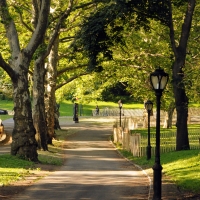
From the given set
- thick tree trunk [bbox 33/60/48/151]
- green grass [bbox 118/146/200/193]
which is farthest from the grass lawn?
thick tree trunk [bbox 33/60/48/151]

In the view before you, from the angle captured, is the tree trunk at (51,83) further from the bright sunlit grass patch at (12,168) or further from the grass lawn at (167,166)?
the bright sunlit grass patch at (12,168)

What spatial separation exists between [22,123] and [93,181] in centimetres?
695

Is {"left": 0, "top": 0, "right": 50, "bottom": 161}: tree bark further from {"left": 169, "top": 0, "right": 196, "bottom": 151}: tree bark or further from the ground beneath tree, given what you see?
{"left": 169, "top": 0, "right": 196, "bottom": 151}: tree bark

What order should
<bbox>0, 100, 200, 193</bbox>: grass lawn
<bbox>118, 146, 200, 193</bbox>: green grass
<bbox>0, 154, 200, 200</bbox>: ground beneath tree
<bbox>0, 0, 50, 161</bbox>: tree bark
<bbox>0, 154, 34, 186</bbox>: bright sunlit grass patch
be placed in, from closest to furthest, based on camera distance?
<bbox>0, 154, 200, 200</bbox>: ground beneath tree
<bbox>118, 146, 200, 193</bbox>: green grass
<bbox>0, 100, 200, 193</bbox>: grass lawn
<bbox>0, 154, 34, 186</bbox>: bright sunlit grass patch
<bbox>0, 0, 50, 161</bbox>: tree bark

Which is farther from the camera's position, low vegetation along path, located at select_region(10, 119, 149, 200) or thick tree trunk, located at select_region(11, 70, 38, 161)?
thick tree trunk, located at select_region(11, 70, 38, 161)

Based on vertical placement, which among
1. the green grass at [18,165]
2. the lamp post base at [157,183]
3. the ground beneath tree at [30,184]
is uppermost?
the lamp post base at [157,183]

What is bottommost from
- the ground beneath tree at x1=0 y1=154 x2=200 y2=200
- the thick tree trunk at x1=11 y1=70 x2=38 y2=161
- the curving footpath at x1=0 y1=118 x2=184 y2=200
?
the curving footpath at x1=0 y1=118 x2=184 y2=200

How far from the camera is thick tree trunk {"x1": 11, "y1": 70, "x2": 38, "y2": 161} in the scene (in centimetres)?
2509

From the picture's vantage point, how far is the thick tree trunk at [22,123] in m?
25.1

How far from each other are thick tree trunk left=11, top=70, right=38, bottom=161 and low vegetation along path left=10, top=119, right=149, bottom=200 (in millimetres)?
1860

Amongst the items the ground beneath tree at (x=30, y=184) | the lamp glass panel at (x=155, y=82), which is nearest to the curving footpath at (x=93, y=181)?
the ground beneath tree at (x=30, y=184)

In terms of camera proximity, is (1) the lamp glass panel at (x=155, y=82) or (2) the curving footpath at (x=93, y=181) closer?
(1) the lamp glass panel at (x=155, y=82)

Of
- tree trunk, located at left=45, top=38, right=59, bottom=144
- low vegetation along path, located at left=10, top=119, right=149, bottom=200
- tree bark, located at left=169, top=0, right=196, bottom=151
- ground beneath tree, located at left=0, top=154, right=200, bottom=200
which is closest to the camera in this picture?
ground beneath tree, located at left=0, top=154, right=200, bottom=200

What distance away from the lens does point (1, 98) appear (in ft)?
345
